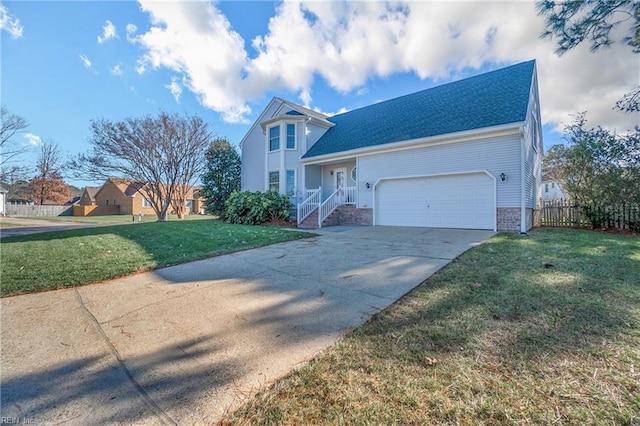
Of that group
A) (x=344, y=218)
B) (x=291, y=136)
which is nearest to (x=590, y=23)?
(x=344, y=218)

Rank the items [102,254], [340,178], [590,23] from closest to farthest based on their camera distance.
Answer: [590,23] → [102,254] → [340,178]

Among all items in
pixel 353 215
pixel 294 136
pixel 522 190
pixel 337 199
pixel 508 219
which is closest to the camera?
pixel 522 190

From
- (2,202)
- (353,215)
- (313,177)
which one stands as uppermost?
(313,177)

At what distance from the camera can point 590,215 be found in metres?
10.6

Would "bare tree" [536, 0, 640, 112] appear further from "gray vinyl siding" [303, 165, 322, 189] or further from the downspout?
"gray vinyl siding" [303, 165, 322, 189]

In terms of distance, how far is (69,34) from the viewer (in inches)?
344

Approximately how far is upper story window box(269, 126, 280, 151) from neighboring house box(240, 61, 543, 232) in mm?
61

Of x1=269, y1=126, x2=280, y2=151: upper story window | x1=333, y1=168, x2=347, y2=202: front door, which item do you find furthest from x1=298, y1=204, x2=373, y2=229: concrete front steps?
x1=269, y1=126, x2=280, y2=151: upper story window

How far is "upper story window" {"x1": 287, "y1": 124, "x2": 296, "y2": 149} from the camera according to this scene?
15.9 meters

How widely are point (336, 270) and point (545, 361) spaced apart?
3239 millimetres

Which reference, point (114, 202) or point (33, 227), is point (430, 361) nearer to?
point (33, 227)

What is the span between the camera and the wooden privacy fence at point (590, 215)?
9797 millimetres

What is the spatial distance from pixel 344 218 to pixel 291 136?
617 cm

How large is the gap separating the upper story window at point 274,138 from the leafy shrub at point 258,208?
376cm
